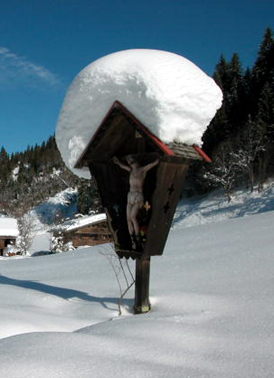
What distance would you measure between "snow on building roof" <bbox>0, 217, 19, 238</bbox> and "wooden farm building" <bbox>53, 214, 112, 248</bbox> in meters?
6.31

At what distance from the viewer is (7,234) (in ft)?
92.4

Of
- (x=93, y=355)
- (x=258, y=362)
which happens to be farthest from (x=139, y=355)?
(x=258, y=362)

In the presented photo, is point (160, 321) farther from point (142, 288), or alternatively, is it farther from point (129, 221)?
point (129, 221)

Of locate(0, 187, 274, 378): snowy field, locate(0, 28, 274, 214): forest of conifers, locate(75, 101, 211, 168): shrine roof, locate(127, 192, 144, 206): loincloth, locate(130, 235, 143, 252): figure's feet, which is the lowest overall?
locate(0, 187, 274, 378): snowy field

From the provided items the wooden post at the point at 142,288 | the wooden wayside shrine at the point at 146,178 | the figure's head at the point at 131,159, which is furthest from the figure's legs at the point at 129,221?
the figure's head at the point at 131,159

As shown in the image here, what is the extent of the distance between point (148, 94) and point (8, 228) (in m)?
26.8

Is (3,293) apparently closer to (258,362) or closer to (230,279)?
(230,279)

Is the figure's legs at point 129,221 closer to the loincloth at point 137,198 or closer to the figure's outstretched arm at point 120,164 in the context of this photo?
the loincloth at point 137,198

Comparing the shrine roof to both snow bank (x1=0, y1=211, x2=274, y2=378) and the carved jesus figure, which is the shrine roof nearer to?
the carved jesus figure

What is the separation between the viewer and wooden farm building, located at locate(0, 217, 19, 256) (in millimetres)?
28156

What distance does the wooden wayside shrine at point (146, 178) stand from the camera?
429cm

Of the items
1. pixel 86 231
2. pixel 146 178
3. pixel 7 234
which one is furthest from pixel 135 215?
pixel 7 234

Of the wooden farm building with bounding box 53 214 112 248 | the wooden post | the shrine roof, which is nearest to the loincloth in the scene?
the shrine roof

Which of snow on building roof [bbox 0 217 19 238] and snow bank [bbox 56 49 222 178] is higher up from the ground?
snow bank [bbox 56 49 222 178]
